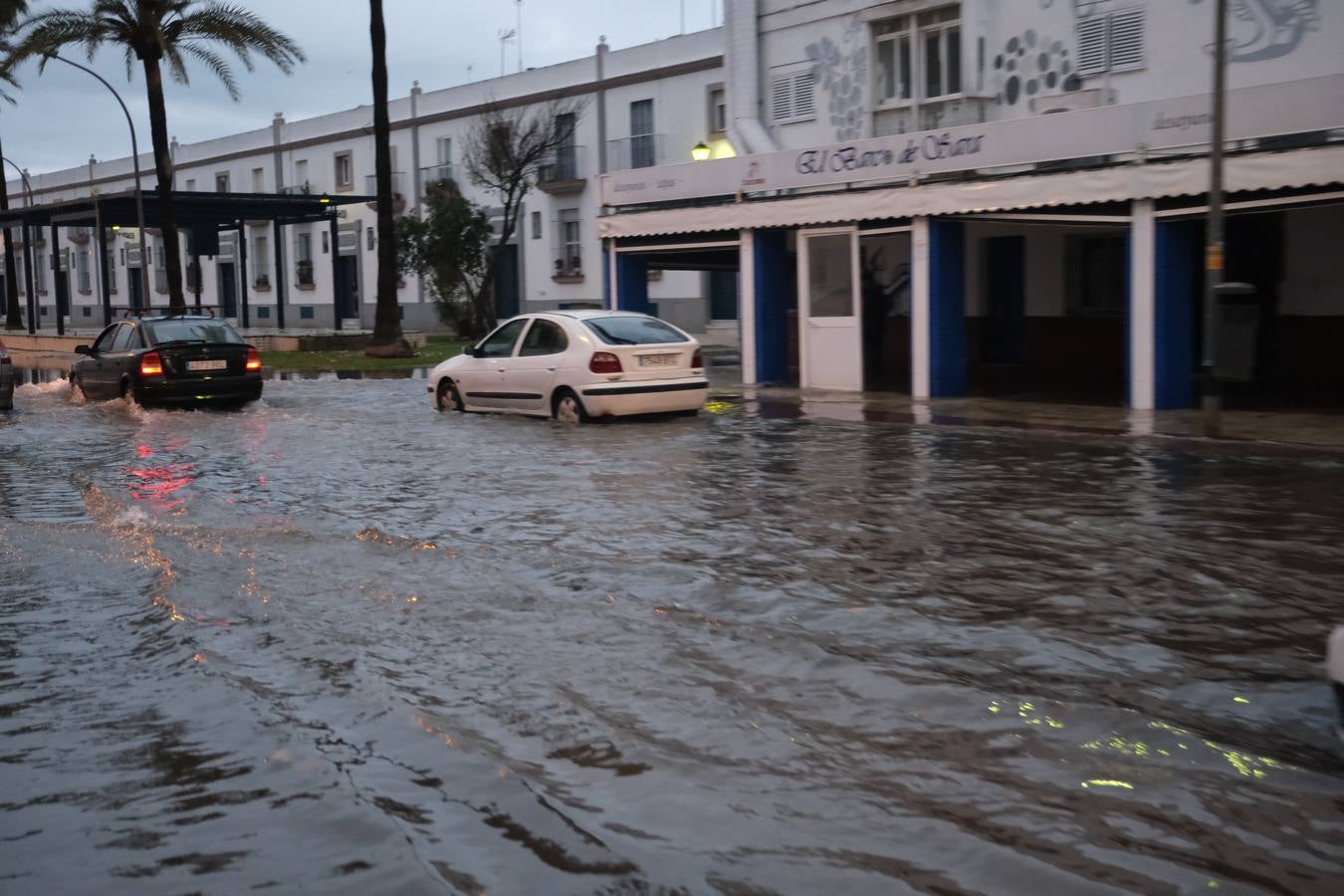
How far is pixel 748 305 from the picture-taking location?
2364 centimetres

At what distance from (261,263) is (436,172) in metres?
15.4

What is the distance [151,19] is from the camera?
115ft

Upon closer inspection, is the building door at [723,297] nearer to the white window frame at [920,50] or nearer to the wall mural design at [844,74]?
the wall mural design at [844,74]

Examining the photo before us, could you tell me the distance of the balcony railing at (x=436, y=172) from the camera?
4978cm

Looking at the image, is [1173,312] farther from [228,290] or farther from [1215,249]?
[228,290]

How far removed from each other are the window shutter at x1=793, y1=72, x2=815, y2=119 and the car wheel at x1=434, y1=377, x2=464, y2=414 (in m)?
10.4

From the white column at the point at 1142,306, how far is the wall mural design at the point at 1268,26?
12.6ft

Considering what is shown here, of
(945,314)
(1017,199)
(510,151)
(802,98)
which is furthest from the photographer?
(510,151)

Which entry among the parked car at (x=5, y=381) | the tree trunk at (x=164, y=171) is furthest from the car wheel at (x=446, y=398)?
the tree trunk at (x=164, y=171)

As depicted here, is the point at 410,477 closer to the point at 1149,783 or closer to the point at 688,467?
the point at 688,467

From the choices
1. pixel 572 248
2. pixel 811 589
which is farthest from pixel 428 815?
pixel 572 248

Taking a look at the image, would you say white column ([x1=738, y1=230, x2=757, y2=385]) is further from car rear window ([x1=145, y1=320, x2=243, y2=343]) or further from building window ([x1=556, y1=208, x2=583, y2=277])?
building window ([x1=556, y1=208, x2=583, y2=277])

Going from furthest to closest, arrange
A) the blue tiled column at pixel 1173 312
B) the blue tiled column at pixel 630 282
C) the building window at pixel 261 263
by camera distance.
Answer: the building window at pixel 261 263 → the blue tiled column at pixel 630 282 → the blue tiled column at pixel 1173 312

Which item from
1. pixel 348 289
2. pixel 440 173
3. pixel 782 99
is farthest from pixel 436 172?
pixel 782 99
